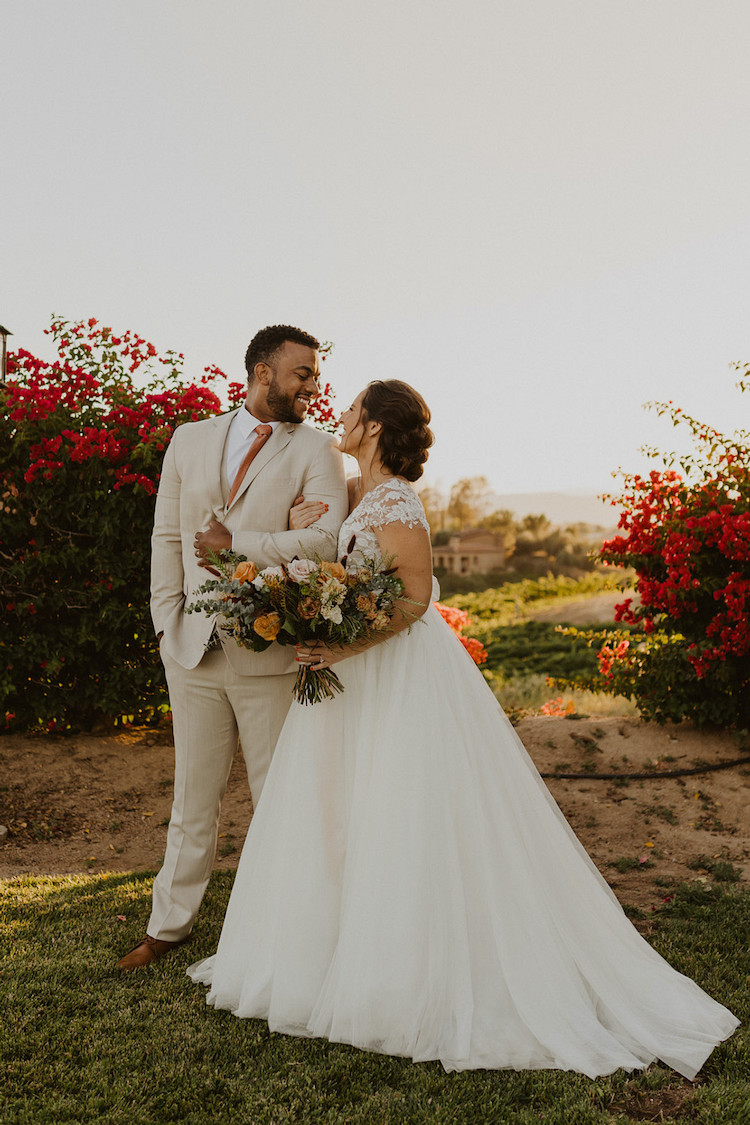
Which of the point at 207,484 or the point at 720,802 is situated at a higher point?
the point at 207,484

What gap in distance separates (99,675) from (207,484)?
11.9ft

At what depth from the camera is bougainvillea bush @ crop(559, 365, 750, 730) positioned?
22.0ft

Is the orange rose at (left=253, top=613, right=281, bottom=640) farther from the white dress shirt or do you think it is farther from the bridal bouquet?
the white dress shirt

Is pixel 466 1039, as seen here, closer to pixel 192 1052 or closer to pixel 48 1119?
pixel 192 1052

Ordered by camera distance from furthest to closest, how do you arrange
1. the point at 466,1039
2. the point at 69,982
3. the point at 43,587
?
1. the point at 43,587
2. the point at 69,982
3. the point at 466,1039

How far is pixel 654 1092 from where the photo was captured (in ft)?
9.12

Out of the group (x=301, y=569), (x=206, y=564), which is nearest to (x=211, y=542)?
(x=206, y=564)

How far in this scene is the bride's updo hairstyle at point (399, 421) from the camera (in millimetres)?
3445

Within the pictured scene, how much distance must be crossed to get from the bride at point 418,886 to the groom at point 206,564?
6.4 inches

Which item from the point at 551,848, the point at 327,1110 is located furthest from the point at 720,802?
the point at 327,1110

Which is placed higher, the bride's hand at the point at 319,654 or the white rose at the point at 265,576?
the white rose at the point at 265,576

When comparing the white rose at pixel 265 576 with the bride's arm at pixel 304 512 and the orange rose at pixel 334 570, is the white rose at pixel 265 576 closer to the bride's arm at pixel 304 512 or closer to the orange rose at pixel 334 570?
the orange rose at pixel 334 570

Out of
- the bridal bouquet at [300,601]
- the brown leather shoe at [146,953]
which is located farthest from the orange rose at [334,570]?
the brown leather shoe at [146,953]

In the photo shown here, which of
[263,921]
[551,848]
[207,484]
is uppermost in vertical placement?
[207,484]
